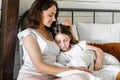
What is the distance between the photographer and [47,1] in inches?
76.5

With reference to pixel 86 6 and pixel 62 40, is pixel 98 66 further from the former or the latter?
pixel 86 6

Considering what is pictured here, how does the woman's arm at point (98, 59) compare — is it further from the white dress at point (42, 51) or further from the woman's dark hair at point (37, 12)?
the woman's dark hair at point (37, 12)

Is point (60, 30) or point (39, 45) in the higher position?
point (60, 30)

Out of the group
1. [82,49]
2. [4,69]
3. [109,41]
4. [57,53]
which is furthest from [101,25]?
[4,69]

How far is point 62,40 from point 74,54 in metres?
0.16

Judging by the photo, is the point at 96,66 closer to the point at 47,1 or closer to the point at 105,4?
the point at 47,1

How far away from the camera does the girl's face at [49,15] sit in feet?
6.32

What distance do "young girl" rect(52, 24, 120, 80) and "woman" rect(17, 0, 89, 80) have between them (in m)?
0.06

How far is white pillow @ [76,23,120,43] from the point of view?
2.39 meters

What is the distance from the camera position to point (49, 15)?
1930 millimetres

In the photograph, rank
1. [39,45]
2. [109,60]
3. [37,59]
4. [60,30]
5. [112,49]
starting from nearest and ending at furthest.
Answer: [37,59] → [39,45] → [60,30] → [109,60] → [112,49]

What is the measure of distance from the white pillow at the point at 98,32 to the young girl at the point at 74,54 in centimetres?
28

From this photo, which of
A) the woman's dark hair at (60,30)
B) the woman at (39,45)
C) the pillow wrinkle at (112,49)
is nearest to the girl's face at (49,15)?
the woman at (39,45)

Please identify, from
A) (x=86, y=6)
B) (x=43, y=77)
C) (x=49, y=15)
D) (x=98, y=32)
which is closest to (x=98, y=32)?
(x=98, y=32)
